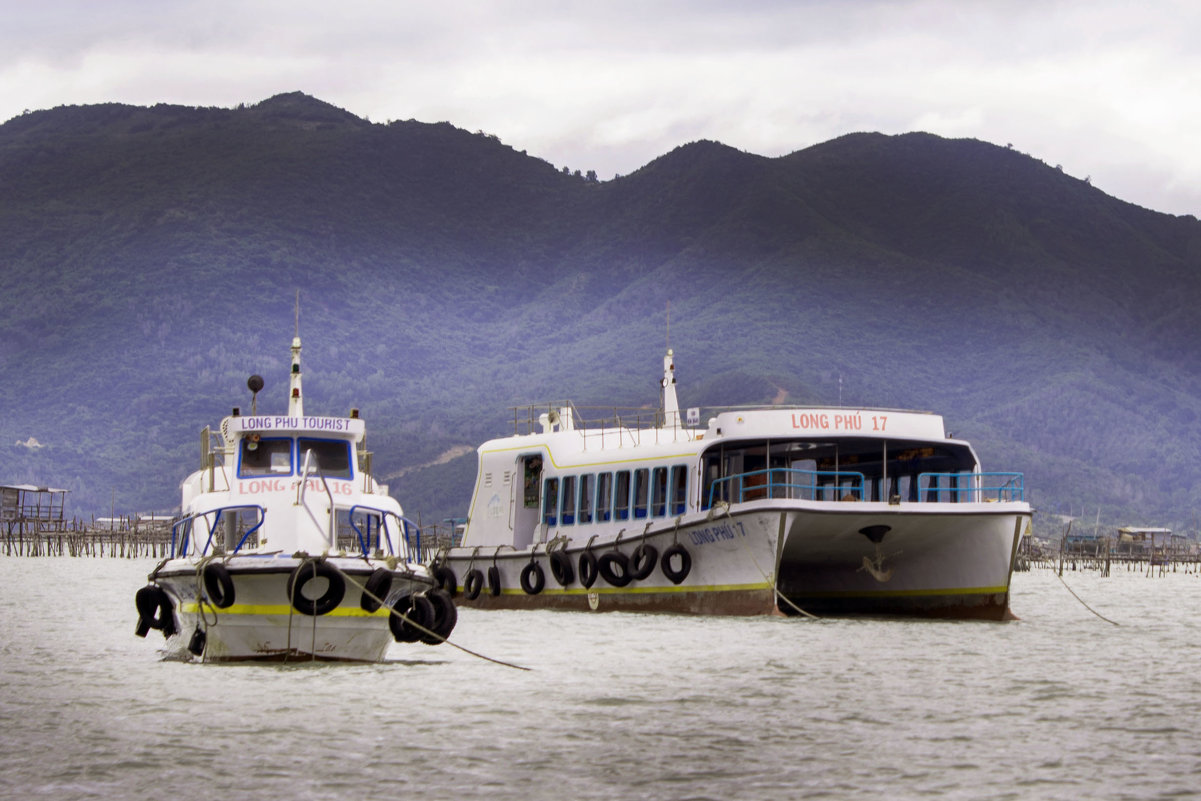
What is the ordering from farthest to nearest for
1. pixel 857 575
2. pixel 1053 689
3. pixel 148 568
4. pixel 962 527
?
pixel 148 568
pixel 857 575
pixel 962 527
pixel 1053 689

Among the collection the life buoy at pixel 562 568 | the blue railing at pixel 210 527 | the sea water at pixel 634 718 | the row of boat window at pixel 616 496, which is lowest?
the sea water at pixel 634 718

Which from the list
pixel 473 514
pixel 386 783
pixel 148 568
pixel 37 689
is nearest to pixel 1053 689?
pixel 386 783

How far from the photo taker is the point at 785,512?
3083 cm

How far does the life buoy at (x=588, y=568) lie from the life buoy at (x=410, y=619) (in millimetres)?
11873

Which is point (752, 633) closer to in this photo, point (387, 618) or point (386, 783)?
point (387, 618)

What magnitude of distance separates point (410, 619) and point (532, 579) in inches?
559

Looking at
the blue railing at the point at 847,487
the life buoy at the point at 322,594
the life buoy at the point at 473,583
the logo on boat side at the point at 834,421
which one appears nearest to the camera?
the life buoy at the point at 322,594

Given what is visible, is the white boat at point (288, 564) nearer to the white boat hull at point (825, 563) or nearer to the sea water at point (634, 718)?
the sea water at point (634, 718)

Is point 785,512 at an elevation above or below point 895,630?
above

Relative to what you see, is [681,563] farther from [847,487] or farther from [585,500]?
[585,500]

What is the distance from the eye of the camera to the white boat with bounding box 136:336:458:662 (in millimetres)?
22844

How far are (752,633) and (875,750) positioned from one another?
478 inches

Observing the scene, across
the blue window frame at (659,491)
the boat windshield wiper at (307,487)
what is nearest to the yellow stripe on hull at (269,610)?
the boat windshield wiper at (307,487)

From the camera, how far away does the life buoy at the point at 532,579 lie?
3762 cm
